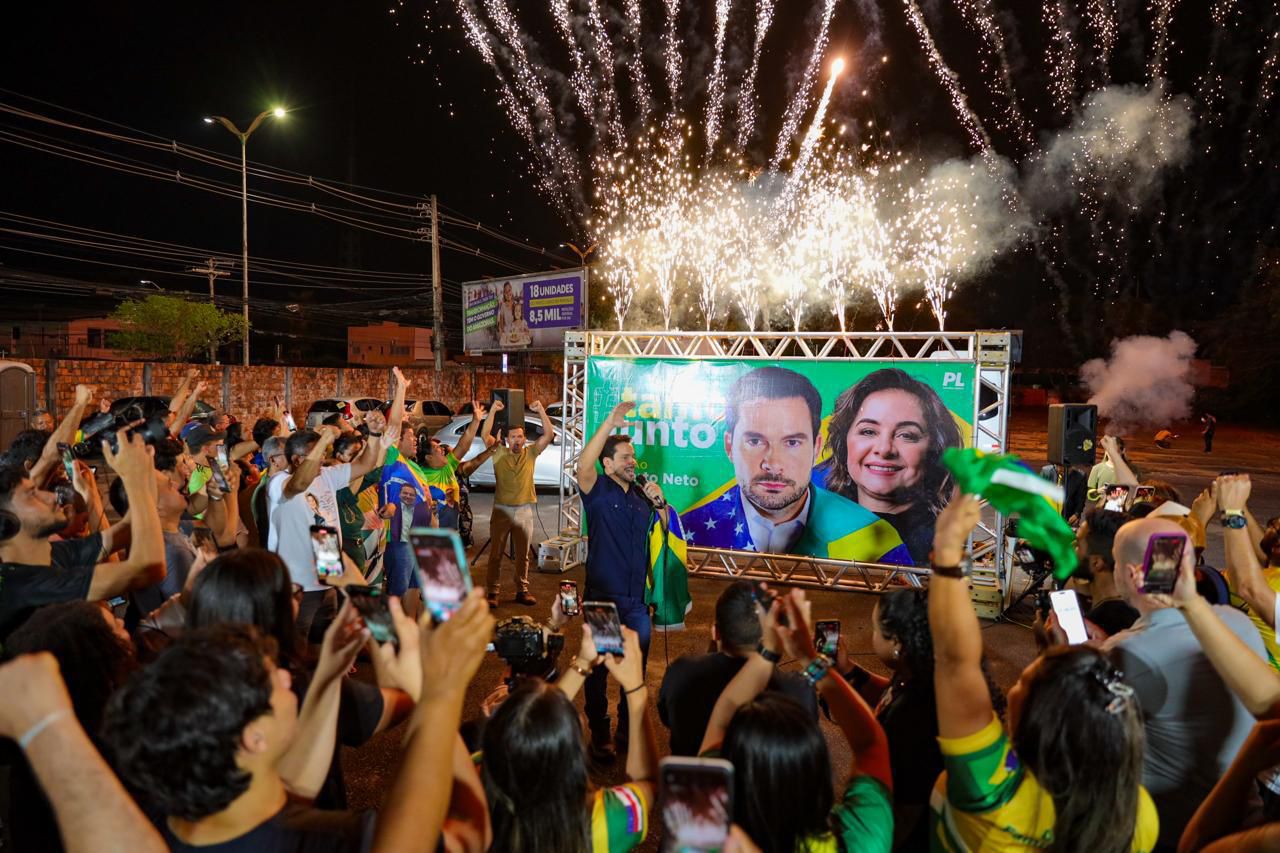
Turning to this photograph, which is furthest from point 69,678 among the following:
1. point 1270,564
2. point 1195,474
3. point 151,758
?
point 1195,474

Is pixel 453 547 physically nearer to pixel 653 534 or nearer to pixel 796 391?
pixel 653 534

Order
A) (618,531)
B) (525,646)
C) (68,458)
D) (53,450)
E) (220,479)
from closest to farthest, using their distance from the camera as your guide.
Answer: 1. (525,646)
2. (68,458)
3. (53,450)
4. (220,479)
5. (618,531)

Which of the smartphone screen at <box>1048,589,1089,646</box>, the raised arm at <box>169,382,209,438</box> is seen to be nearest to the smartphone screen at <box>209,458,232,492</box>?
the raised arm at <box>169,382,209,438</box>

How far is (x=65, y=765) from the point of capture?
4.61 feet

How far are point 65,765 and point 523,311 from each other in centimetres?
2194

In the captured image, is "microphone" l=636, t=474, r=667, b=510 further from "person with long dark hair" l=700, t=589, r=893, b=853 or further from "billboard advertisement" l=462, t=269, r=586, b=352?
"billboard advertisement" l=462, t=269, r=586, b=352

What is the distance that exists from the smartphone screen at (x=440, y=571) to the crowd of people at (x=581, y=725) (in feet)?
0.10

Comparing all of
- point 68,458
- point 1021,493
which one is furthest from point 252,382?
point 1021,493

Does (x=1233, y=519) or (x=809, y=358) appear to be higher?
(x=809, y=358)

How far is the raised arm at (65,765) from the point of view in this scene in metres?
1.40

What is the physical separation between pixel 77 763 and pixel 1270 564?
17.3 ft

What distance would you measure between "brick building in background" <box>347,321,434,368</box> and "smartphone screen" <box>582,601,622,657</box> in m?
56.5

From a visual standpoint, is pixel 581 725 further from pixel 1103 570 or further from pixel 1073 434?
pixel 1073 434

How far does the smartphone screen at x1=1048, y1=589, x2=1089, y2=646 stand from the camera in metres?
3.04
